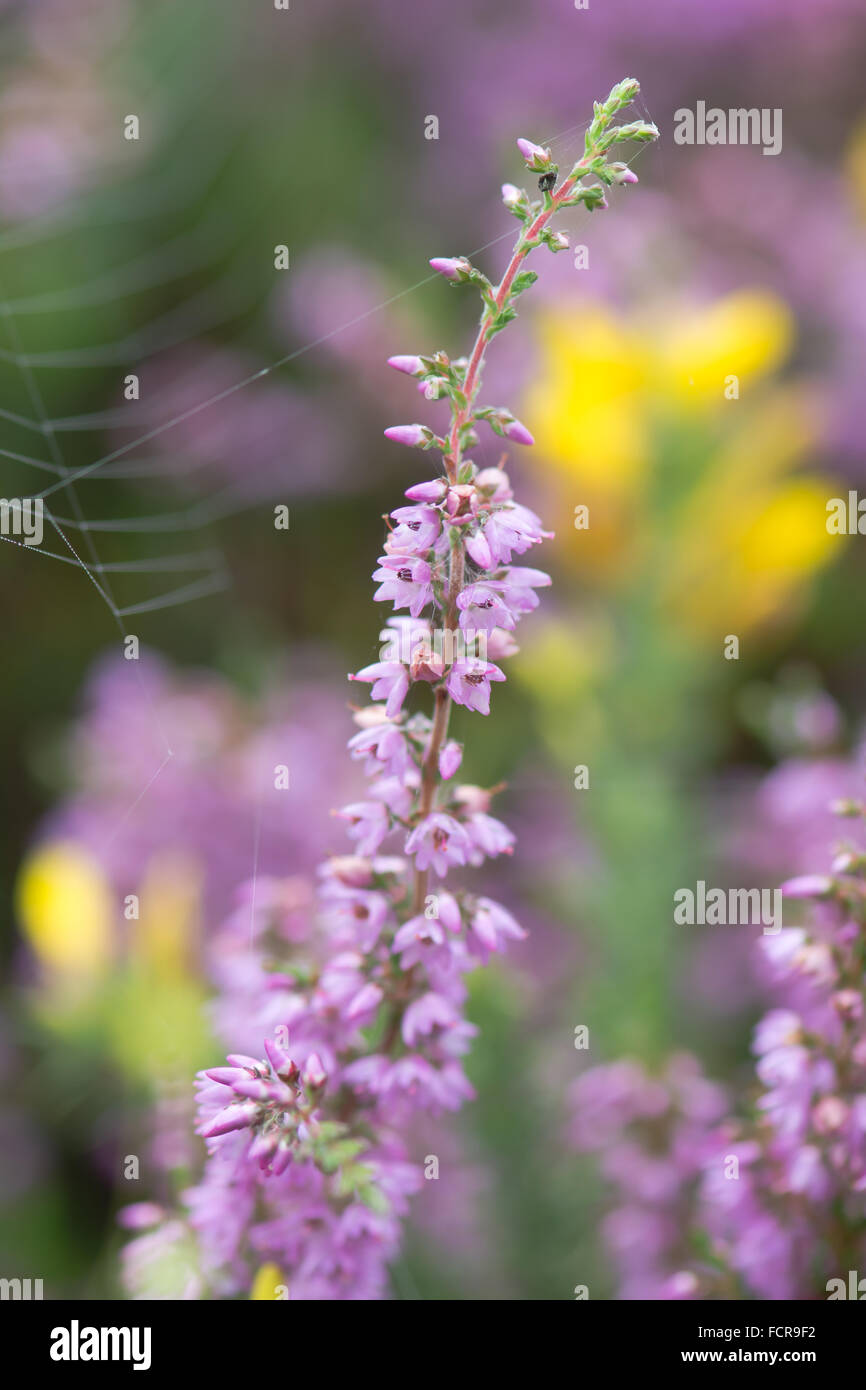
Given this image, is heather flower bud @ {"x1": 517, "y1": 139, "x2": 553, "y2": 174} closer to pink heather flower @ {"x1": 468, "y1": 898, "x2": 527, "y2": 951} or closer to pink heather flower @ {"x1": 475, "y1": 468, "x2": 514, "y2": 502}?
pink heather flower @ {"x1": 475, "y1": 468, "x2": 514, "y2": 502}

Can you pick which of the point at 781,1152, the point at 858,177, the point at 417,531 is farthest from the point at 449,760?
the point at 858,177

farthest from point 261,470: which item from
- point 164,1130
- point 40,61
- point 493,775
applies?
point 164,1130

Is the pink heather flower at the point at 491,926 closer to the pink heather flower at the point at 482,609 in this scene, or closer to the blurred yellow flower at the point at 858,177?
the pink heather flower at the point at 482,609

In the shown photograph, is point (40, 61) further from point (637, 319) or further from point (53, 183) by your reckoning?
point (637, 319)

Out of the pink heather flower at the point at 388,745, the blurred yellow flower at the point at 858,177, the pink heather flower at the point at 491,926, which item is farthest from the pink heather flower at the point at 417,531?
the blurred yellow flower at the point at 858,177

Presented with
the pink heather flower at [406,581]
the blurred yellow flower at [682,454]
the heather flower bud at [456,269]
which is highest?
the blurred yellow flower at [682,454]

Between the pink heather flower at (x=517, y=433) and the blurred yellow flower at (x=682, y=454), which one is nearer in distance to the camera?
the pink heather flower at (x=517, y=433)
